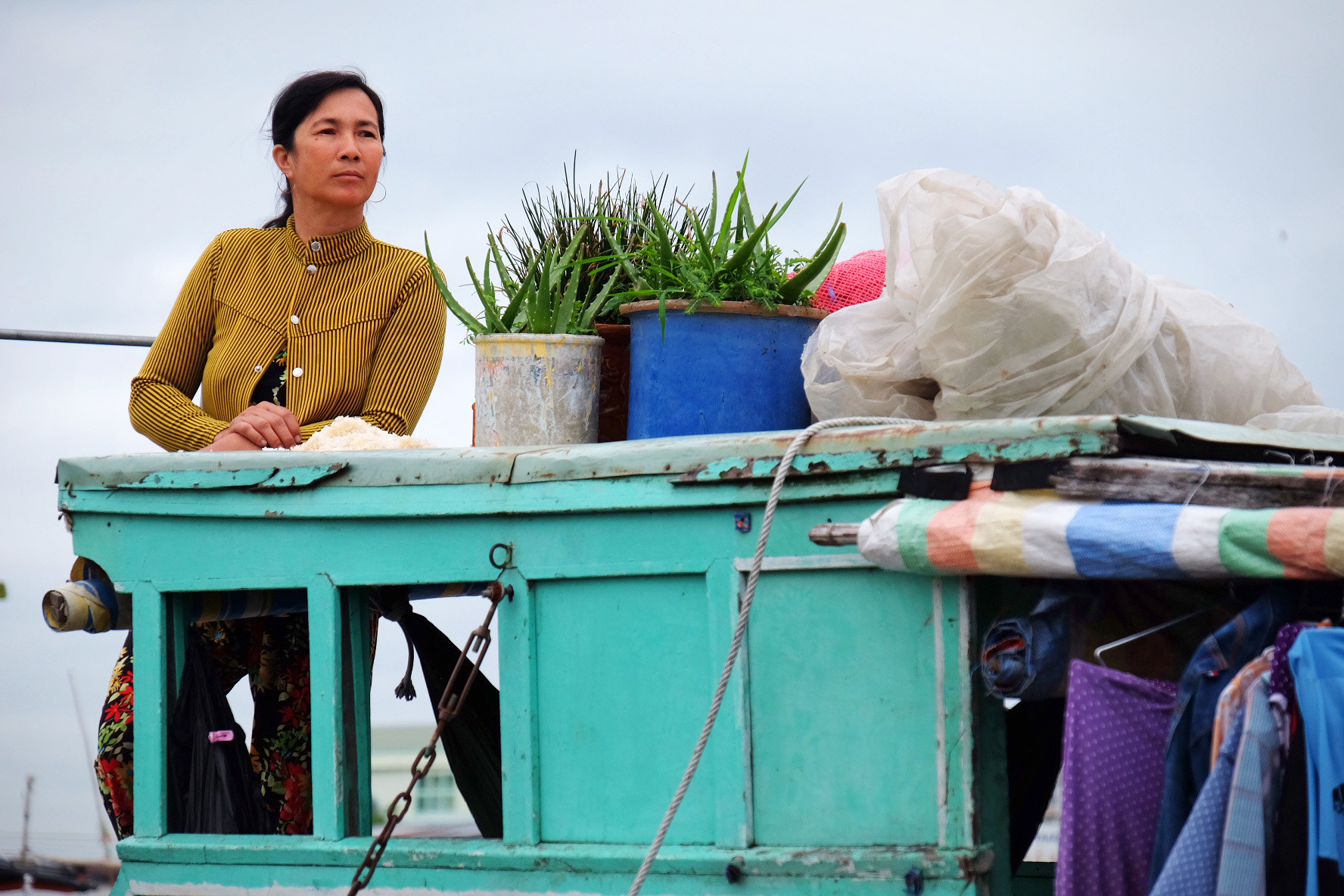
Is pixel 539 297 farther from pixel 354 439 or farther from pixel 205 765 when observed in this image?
pixel 205 765

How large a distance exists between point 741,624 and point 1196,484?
83 cm

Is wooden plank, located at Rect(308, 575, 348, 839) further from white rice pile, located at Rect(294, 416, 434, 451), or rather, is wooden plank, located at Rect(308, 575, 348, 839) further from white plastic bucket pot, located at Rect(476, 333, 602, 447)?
white plastic bucket pot, located at Rect(476, 333, 602, 447)

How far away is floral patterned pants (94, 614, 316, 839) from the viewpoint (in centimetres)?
340

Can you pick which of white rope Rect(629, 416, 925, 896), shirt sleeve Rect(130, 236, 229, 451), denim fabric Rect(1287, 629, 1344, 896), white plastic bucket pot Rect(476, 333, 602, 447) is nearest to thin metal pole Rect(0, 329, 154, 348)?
shirt sleeve Rect(130, 236, 229, 451)

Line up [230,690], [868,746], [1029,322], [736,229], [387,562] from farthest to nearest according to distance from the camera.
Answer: [230,690] → [736,229] → [387,562] → [1029,322] → [868,746]

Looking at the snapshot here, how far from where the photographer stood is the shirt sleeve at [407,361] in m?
3.63

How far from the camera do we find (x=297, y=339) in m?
3.67

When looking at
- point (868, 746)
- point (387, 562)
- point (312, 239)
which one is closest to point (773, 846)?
point (868, 746)

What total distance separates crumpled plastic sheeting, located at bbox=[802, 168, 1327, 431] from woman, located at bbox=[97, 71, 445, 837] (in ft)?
4.08

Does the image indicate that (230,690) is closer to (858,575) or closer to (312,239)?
(312,239)

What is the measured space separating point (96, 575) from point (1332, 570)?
2.81 meters

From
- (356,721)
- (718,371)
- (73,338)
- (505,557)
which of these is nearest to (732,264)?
(718,371)

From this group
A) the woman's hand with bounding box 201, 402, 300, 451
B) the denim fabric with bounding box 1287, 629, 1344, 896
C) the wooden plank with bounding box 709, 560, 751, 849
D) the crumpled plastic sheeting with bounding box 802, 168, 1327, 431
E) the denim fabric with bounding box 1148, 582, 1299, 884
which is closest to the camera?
the denim fabric with bounding box 1287, 629, 1344, 896

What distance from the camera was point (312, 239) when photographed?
12.4ft
